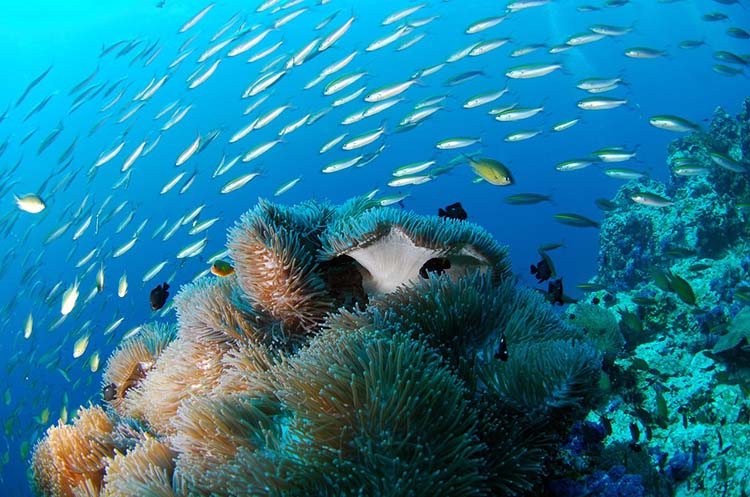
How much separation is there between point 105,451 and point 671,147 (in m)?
17.4

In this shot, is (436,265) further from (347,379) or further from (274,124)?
(274,124)

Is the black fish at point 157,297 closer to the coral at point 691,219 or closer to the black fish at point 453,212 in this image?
the black fish at point 453,212

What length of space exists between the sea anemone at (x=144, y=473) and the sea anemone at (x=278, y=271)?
1025 millimetres

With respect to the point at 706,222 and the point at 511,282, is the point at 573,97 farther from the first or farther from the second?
the point at 511,282

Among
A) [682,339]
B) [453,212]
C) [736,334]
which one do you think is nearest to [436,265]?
[453,212]

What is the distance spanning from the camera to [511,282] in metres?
3.24

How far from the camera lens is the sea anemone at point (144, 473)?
2.25 metres

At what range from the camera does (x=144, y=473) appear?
2477 mm

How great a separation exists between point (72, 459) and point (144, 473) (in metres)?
1.32

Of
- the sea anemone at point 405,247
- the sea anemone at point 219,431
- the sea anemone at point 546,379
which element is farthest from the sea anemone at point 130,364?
the sea anemone at point 546,379

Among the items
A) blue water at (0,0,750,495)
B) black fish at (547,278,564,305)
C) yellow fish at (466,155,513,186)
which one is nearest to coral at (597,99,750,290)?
yellow fish at (466,155,513,186)

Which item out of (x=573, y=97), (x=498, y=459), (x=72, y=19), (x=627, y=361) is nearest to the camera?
(x=498, y=459)

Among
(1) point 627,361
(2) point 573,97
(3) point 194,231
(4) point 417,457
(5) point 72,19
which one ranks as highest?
(5) point 72,19

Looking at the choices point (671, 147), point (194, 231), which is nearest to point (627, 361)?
point (194, 231)
